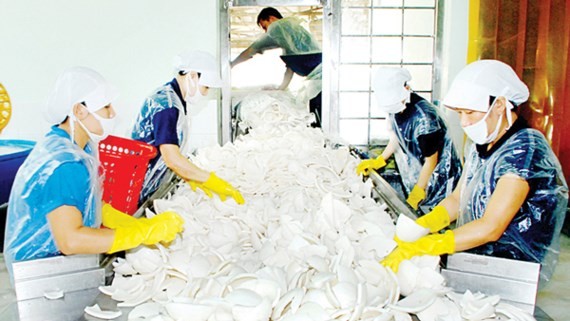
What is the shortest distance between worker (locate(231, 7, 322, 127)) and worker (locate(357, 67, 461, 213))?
134 centimetres

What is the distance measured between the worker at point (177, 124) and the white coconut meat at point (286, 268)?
12cm

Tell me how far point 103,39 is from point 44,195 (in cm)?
306

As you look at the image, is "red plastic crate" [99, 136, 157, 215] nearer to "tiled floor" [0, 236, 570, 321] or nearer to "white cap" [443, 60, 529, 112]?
"tiled floor" [0, 236, 570, 321]

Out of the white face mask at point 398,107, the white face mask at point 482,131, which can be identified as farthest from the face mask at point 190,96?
the white face mask at point 482,131

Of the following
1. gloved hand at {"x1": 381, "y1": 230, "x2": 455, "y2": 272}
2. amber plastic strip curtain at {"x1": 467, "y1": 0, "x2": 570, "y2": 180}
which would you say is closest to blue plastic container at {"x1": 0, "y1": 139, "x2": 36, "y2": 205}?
gloved hand at {"x1": 381, "y1": 230, "x2": 455, "y2": 272}

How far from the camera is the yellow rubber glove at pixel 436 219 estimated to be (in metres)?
2.03

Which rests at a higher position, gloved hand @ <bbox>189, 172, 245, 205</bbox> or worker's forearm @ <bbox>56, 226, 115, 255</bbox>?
worker's forearm @ <bbox>56, 226, 115, 255</bbox>

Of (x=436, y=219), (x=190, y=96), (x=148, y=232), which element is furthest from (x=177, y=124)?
(x=436, y=219)

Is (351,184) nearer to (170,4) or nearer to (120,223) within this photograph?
(120,223)

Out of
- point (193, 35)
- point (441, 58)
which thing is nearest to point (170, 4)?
point (193, 35)

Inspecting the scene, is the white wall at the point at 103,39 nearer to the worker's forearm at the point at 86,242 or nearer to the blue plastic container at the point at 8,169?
the blue plastic container at the point at 8,169

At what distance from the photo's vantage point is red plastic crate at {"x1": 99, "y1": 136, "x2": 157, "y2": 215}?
2.57 metres

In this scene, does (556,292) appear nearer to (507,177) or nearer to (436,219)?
(436,219)

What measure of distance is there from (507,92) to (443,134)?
145 cm
